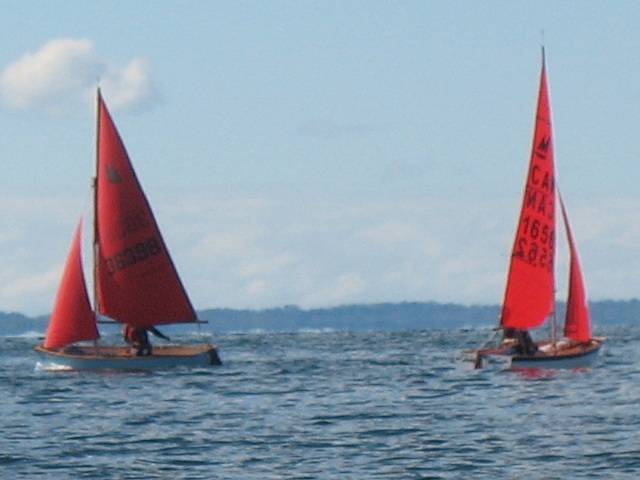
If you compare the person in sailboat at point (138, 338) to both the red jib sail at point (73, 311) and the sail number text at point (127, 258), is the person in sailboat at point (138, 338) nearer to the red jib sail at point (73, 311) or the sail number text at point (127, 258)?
the red jib sail at point (73, 311)

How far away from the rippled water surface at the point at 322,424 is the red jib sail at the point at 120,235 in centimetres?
276

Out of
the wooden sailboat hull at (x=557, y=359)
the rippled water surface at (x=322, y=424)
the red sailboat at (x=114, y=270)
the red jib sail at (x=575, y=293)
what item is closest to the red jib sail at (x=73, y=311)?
the red sailboat at (x=114, y=270)

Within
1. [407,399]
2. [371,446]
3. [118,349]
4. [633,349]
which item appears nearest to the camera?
[371,446]

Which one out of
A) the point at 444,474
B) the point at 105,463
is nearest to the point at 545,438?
the point at 444,474

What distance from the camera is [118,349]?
59.9 metres

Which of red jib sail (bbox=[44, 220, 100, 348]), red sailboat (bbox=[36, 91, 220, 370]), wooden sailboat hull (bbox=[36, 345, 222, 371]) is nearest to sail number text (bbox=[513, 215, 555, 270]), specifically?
wooden sailboat hull (bbox=[36, 345, 222, 371])

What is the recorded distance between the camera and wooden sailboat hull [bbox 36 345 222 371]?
56375mm

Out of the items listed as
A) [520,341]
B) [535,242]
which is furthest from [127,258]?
[535,242]

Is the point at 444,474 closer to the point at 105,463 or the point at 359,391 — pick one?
the point at 105,463

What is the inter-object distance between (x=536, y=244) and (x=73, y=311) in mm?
15250

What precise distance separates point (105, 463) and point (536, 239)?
25.6 metres

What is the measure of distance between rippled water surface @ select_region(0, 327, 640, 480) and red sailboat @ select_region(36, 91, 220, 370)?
1.18 m

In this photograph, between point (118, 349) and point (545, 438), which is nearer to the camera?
point (545, 438)

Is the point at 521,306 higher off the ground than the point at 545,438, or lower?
higher
